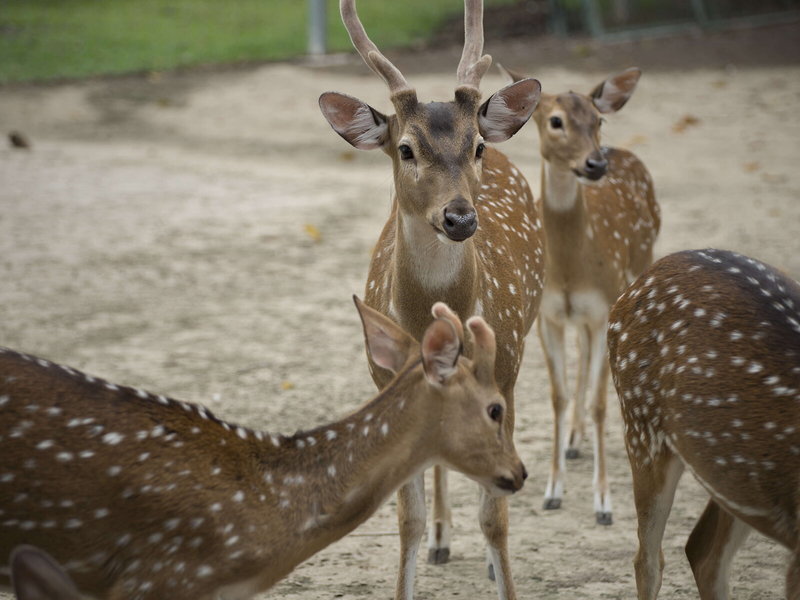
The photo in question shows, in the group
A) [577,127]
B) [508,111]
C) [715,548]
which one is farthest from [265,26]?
[715,548]

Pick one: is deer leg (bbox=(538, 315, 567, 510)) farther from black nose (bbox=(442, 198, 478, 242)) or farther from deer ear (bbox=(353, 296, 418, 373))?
deer ear (bbox=(353, 296, 418, 373))

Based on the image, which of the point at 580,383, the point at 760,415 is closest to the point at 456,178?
the point at 760,415

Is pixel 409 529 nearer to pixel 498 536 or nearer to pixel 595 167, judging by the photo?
pixel 498 536

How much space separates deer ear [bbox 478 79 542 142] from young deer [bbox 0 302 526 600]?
4.33 ft

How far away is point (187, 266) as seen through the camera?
9.38m

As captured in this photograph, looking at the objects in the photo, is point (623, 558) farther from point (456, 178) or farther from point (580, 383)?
point (456, 178)

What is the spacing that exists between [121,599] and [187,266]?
582cm

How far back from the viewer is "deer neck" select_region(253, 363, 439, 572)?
3867 mm

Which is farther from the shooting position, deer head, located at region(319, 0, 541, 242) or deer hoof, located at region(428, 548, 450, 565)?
Result: deer hoof, located at region(428, 548, 450, 565)

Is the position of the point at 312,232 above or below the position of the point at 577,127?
below

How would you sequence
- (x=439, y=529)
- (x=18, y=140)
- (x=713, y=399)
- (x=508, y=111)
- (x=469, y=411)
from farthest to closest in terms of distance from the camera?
(x=18, y=140) < (x=439, y=529) < (x=508, y=111) < (x=713, y=399) < (x=469, y=411)

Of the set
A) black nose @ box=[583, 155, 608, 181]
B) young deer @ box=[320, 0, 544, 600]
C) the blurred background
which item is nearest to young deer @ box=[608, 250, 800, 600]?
young deer @ box=[320, 0, 544, 600]

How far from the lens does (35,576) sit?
10.9 feet

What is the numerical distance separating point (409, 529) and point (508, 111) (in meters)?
1.75
